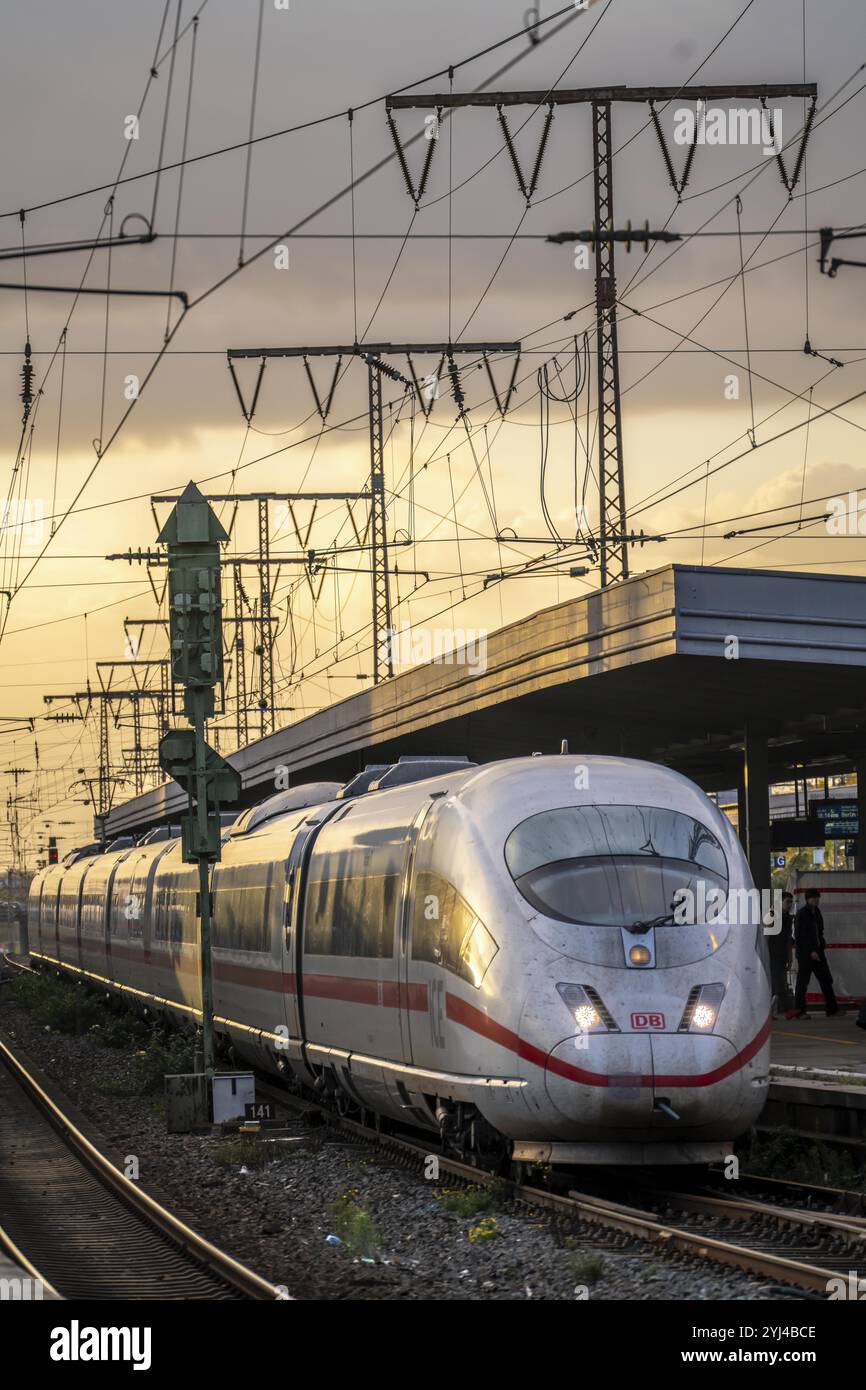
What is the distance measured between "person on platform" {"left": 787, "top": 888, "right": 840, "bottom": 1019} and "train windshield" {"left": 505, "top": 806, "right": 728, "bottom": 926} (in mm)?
10321

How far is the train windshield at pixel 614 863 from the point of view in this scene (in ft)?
41.7

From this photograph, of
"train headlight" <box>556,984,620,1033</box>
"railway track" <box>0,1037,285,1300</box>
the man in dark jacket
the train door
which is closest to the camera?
"railway track" <box>0,1037,285,1300</box>

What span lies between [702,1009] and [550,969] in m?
1.03

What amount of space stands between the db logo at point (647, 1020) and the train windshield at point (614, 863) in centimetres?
66

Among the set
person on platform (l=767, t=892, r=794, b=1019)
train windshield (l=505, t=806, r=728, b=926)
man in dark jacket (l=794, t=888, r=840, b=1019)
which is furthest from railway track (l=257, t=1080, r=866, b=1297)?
person on platform (l=767, t=892, r=794, b=1019)

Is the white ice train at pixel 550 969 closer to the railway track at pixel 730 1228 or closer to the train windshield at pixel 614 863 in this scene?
the train windshield at pixel 614 863

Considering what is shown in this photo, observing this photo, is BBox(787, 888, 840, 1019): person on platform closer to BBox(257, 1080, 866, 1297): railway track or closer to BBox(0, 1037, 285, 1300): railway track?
BBox(0, 1037, 285, 1300): railway track

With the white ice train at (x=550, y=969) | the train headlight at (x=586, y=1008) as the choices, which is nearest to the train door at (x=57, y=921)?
the white ice train at (x=550, y=969)

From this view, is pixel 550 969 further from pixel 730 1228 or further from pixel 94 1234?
pixel 94 1234

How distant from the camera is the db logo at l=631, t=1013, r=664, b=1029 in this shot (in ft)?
39.9
